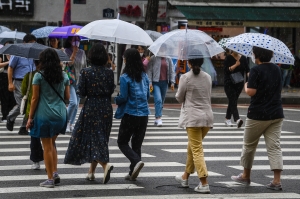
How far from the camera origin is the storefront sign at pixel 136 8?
32.9m

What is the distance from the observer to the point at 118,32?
11.6m

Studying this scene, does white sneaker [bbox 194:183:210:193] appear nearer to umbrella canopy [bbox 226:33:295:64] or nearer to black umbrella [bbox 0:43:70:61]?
umbrella canopy [bbox 226:33:295:64]

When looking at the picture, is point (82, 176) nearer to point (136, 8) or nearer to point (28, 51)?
point (28, 51)

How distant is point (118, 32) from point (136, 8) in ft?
70.4

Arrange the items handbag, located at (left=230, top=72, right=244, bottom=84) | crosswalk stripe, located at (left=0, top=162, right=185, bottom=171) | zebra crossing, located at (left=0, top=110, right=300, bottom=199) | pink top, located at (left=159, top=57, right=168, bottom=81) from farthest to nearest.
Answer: pink top, located at (left=159, top=57, right=168, bottom=81) → handbag, located at (left=230, top=72, right=244, bottom=84) → crosswalk stripe, located at (left=0, top=162, right=185, bottom=171) → zebra crossing, located at (left=0, top=110, right=300, bottom=199)

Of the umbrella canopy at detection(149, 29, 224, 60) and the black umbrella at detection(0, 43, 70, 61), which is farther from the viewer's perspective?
the black umbrella at detection(0, 43, 70, 61)

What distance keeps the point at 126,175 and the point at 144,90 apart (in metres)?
1.12

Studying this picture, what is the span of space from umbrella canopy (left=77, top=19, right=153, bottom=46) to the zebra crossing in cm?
178

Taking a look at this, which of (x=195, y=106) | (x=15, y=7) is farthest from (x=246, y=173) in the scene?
(x=15, y=7)

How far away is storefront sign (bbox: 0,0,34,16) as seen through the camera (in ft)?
107

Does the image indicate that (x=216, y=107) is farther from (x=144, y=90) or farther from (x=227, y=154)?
(x=144, y=90)

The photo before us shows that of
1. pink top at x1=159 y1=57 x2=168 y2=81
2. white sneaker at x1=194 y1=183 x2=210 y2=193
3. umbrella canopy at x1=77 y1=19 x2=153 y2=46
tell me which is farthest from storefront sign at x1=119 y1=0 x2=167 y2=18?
white sneaker at x1=194 y1=183 x2=210 y2=193

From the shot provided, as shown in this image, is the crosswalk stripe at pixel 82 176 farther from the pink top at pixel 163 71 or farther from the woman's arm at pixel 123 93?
the pink top at pixel 163 71

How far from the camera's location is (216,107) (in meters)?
23.8
